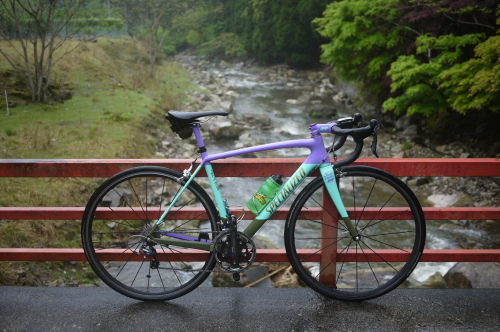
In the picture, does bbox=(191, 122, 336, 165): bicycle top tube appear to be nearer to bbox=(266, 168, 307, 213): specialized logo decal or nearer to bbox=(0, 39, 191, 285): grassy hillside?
bbox=(266, 168, 307, 213): specialized logo decal

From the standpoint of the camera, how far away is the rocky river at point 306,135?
7.28 m

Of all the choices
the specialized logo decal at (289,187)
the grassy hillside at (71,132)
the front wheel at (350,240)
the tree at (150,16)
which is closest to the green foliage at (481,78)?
the front wheel at (350,240)

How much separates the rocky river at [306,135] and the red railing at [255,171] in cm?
238

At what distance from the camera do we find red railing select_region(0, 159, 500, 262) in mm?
3250

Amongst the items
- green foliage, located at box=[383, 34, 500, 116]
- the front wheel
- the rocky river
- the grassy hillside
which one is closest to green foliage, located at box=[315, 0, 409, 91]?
green foliage, located at box=[383, 34, 500, 116]

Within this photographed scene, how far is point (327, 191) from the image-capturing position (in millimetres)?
3113

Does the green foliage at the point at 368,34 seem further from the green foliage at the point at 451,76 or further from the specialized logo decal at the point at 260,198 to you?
the specialized logo decal at the point at 260,198

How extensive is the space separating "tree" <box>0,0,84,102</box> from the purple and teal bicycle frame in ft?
38.9

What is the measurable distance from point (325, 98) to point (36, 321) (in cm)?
2106

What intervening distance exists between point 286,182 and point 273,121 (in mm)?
15080

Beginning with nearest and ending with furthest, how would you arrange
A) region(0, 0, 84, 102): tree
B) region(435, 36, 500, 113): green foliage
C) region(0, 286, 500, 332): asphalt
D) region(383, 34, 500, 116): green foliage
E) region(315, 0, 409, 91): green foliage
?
region(0, 286, 500, 332): asphalt
region(435, 36, 500, 113): green foliage
region(383, 34, 500, 116): green foliage
region(0, 0, 84, 102): tree
region(315, 0, 409, 91): green foliage

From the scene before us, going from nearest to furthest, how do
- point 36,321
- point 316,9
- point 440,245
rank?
point 36,321 < point 440,245 < point 316,9

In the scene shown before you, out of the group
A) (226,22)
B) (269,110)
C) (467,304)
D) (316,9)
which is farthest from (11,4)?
(226,22)

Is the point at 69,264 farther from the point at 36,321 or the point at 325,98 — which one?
the point at 325,98
